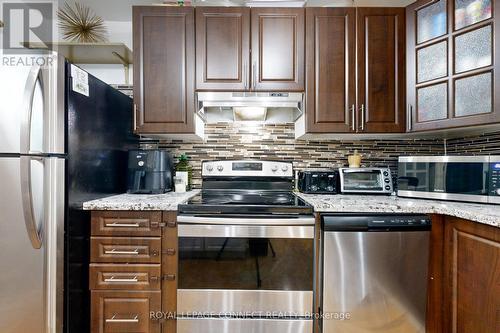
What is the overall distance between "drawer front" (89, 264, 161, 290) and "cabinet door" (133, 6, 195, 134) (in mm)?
859

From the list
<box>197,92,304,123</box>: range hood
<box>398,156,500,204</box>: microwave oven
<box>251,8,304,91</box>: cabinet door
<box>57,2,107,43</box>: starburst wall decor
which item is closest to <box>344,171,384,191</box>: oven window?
<box>398,156,500,204</box>: microwave oven

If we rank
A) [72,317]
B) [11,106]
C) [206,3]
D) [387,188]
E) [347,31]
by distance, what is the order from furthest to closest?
1. [206,3]
2. [387,188]
3. [347,31]
4. [72,317]
5. [11,106]

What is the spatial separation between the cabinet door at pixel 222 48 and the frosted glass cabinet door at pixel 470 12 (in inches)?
48.3

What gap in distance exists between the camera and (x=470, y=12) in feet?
4.42

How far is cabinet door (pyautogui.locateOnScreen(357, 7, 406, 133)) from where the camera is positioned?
1.65 metres

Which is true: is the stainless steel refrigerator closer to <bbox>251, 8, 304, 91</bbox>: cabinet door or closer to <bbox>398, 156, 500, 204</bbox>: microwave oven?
<bbox>251, 8, 304, 91</bbox>: cabinet door

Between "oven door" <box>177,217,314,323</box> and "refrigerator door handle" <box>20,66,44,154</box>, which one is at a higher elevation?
"refrigerator door handle" <box>20,66,44,154</box>

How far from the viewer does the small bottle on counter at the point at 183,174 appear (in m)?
1.85

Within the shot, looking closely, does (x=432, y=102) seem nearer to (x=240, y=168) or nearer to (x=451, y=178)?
(x=451, y=178)

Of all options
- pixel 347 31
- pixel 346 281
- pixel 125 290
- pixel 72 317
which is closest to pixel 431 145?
pixel 347 31

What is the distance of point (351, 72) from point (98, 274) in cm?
198

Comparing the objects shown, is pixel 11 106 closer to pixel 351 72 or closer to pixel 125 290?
pixel 125 290

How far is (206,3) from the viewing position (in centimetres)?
196

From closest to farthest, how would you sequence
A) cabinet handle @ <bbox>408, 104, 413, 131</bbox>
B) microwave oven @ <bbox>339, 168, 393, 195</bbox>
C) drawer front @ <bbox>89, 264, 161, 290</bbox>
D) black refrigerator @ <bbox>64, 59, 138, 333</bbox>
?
black refrigerator @ <bbox>64, 59, 138, 333</bbox>
drawer front @ <bbox>89, 264, 161, 290</bbox>
cabinet handle @ <bbox>408, 104, 413, 131</bbox>
microwave oven @ <bbox>339, 168, 393, 195</bbox>
